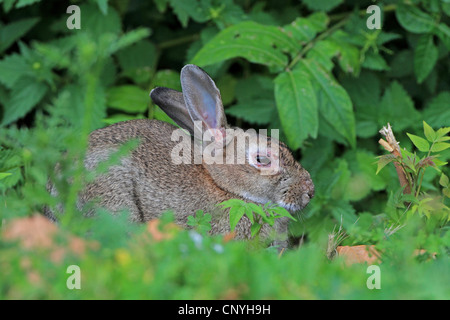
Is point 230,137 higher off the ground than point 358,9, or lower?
lower

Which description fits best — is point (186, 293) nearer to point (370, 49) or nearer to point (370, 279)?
point (370, 279)

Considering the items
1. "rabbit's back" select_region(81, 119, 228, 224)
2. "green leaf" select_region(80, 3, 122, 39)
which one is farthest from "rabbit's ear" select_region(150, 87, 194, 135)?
"green leaf" select_region(80, 3, 122, 39)

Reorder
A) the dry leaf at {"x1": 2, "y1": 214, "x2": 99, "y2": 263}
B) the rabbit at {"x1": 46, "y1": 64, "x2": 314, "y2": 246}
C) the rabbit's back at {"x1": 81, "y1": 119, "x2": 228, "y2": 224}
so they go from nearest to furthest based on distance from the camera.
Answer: the dry leaf at {"x1": 2, "y1": 214, "x2": 99, "y2": 263} → the rabbit's back at {"x1": 81, "y1": 119, "x2": 228, "y2": 224} → the rabbit at {"x1": 46, "y1": 64, "x2": 314, "y2": 246}

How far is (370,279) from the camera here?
2605 mm

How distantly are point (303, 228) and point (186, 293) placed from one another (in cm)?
301

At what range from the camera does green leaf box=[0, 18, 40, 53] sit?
6797mm

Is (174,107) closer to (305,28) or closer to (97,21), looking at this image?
(305,28)

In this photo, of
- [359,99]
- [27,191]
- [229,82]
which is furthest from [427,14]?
[27,191]

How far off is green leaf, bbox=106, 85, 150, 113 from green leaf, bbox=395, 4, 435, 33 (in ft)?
8.23

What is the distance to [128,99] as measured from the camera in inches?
261

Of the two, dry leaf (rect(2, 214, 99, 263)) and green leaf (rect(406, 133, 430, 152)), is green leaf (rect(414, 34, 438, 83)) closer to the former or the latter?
green leaf (rect(406, 133, 430, 152))

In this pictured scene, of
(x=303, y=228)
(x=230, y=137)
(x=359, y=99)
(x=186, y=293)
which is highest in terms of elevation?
(x=359, y=99)

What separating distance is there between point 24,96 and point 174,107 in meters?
1.87

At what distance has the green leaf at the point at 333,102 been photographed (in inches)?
219
